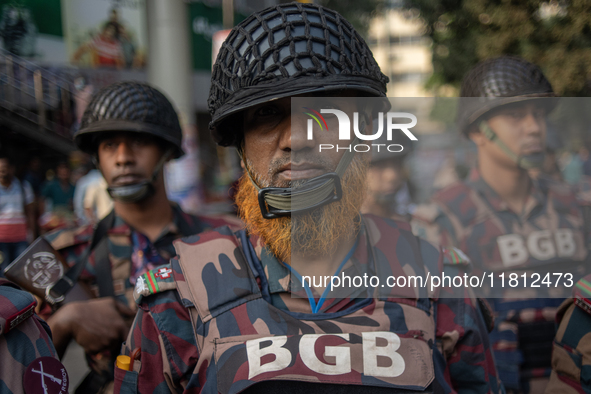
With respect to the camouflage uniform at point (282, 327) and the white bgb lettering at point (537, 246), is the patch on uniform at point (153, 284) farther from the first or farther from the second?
the white bgb lettering at point (537, 246)

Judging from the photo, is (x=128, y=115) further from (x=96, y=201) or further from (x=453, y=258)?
(x=96, y=201)

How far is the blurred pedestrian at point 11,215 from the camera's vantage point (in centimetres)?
561

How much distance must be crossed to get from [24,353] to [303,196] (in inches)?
38.8

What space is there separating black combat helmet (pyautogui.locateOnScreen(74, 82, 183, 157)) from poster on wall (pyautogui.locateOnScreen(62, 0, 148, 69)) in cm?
713

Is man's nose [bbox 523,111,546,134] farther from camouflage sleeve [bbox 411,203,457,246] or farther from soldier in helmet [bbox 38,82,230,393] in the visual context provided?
soldier in helmet [bbox 38,82,230,393]

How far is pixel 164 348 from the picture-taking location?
1.52 metres

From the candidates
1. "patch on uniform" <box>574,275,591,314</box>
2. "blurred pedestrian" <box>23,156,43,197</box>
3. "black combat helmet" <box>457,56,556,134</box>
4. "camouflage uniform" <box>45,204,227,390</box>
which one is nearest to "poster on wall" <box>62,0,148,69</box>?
"blurred pedestrian" <box>23,156,43,197</box>

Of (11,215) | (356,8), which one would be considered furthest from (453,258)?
(356,8)

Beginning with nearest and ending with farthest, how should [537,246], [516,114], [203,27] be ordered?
[516,114]
[537,246]
[203,27]

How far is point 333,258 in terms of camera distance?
171 centimetres

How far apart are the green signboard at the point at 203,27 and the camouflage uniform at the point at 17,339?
36.2ft

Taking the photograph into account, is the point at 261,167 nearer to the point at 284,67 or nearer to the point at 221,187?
the point at 284,67

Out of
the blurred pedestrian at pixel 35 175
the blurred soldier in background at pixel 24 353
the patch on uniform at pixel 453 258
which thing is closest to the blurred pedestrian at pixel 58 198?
the blurred pedestrian at pixel 35 175

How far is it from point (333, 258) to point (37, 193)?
8.82m
